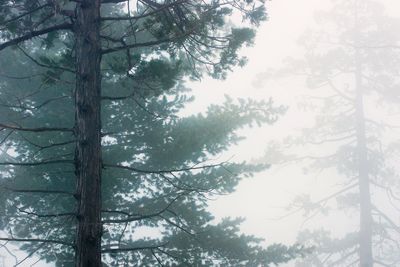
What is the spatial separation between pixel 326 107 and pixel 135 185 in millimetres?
14877

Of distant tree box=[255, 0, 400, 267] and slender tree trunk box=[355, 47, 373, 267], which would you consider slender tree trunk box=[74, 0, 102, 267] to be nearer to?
distant tree box=[255, 0, 400, 267]

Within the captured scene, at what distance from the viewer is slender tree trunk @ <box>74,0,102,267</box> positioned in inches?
222

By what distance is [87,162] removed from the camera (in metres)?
Answer: 5.97

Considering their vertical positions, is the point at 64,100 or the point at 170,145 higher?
the point at 64,100

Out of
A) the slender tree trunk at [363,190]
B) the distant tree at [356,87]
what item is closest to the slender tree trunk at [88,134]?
the distant tree at [356,87]

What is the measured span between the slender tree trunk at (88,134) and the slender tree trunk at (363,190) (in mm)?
17720

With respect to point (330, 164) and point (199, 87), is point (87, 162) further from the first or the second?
point (199, 87)

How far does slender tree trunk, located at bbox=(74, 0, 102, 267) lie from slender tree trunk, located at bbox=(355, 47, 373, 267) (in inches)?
698

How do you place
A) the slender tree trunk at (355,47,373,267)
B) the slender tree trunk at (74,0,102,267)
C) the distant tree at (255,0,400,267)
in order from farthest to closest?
the distant tree at (255,0,400,267) → the slender tree trunk at (355,47,373,267) → the slender tree trunk at (74,0,102,267)

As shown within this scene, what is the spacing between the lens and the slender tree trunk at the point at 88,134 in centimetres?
563

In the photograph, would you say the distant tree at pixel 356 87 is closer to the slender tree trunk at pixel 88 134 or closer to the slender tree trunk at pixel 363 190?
the slender tree trunk at pixel 363 190

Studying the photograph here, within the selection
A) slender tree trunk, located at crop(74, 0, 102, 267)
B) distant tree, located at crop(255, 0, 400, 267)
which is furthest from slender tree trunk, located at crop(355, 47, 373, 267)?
slender tree trunk, located at crop(74, 0, 102, 267)

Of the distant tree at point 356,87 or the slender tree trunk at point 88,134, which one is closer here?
the slender tree trunk at point 88,134

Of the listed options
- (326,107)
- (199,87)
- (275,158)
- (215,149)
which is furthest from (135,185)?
(199,87)
